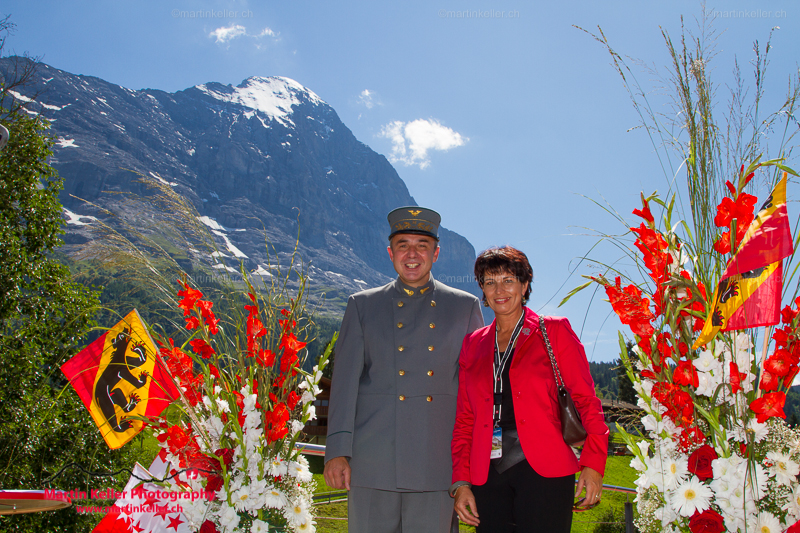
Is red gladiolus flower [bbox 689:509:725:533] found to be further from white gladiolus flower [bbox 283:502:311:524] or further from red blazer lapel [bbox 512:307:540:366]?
white gladiolus flower [bbox 283:502:311:524]

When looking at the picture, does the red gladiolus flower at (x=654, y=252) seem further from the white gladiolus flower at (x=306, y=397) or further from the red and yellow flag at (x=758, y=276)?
the white gladiolus flower at (x=306, y=397)

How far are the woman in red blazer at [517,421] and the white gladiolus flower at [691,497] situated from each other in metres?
0.42

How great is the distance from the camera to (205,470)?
2146mm

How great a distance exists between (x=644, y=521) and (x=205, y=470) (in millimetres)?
1720

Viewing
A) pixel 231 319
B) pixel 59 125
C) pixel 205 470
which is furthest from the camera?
pixel 59 125

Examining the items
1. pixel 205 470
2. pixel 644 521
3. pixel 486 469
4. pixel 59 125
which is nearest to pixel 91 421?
pixel 205 470

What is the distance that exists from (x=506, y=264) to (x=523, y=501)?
3.38ft

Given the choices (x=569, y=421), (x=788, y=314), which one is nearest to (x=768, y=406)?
(x=788, y=314)

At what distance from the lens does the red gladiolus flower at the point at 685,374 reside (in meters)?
1.69

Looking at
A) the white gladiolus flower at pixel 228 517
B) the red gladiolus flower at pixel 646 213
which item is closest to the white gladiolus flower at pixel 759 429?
the red gladiolus flower at pixel 646 213

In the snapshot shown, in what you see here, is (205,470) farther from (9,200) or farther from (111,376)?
(9,200)

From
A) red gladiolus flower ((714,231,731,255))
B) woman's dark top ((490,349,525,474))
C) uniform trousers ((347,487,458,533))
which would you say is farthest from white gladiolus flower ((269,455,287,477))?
red gladiolus flower ((714,231,731,255))

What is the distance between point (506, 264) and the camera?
240 centimetres

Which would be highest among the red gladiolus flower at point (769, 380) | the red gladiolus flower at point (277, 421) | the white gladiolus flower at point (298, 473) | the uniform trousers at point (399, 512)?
the red gladiolus flower at point (769, 380)
